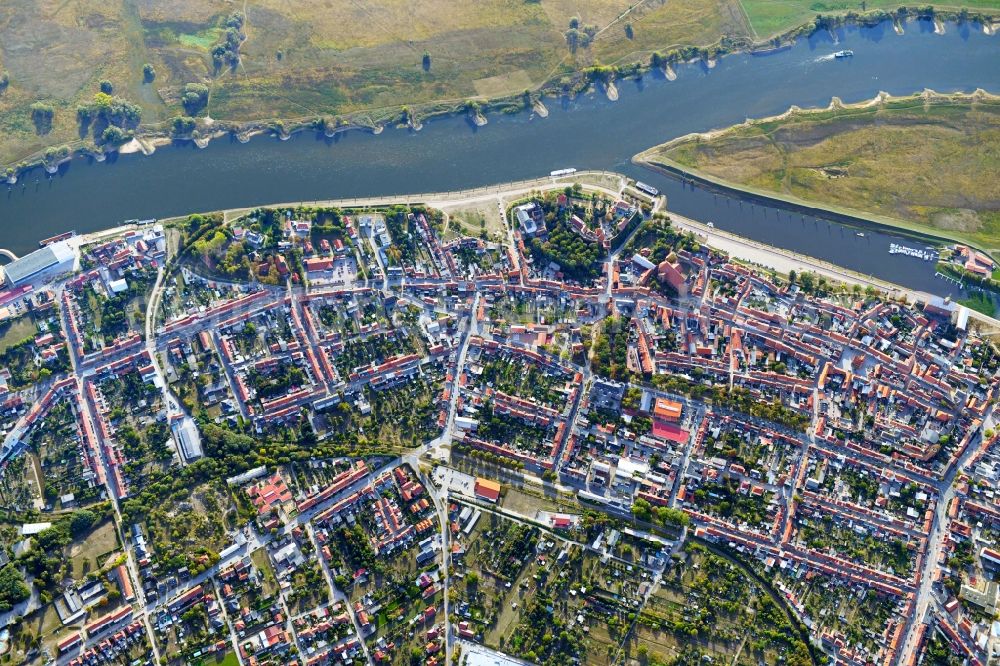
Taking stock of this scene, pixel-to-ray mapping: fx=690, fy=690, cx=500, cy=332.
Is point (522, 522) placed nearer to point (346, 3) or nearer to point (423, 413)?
point (423, 413)

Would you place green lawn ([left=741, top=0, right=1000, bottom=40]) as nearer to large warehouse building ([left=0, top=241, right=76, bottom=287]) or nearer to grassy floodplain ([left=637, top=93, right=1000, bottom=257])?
grassy floodplain ([left=637, top=93, right=1000, bottom=257])

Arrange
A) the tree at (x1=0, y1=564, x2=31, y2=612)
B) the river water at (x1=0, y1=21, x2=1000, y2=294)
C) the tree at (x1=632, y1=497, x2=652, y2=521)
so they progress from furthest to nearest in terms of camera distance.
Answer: the river water at (x1=0, y1=21, x2=1000, y2=294)
the tree at (x1=632, y1=497, x2=652, y2=521)
the tree at (x1=0, y1=564, x2=31, y2=612)

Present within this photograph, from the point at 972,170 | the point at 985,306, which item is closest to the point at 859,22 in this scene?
the point at 972,170

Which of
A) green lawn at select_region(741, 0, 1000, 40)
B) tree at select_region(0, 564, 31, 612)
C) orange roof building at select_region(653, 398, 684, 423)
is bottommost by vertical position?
tree at select_region(0, 564, 31, 612)

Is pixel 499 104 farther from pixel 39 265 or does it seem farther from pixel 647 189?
pixel 39 265

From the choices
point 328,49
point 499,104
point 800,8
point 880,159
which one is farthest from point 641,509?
point 800,8

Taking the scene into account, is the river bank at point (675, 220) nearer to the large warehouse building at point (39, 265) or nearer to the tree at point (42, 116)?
the large warehouse building at point (39, 265)

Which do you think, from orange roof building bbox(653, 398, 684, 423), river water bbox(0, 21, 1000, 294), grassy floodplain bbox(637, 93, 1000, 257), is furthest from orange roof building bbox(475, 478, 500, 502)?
grassy floodplain bbox(637, 93, 1000, 257)
